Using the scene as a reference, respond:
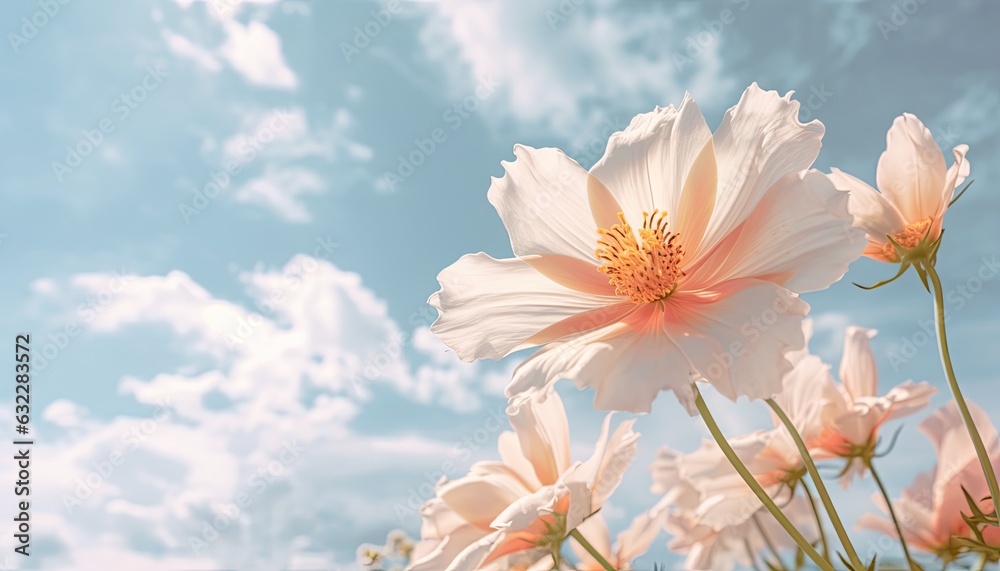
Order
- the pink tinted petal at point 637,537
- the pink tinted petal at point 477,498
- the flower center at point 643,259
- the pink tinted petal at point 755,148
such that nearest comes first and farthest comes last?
the pink tinted petal at point 755,148 → the flower center at point 643,259 → the pink tinted petal at point 477,498 → the pink tinted petal at point 637,537

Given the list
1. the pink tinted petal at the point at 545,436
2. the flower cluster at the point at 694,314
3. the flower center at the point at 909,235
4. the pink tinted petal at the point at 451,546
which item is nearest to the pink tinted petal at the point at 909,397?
the flower cluster at the point at 694,314

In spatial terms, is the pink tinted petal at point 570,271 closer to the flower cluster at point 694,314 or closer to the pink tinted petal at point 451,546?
the flower cluster at point 694,314

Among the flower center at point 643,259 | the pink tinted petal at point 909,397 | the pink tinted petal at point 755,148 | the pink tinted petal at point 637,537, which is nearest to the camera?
the pink tinted petal at point 755,148

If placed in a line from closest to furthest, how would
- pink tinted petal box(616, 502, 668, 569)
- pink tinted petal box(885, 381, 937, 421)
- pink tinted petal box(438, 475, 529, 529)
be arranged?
pink tinted petal box(438, 475, 529, 529), pink tinted petal box(885, 381, 937, 421), pink tinted petal box(616, 502, 668, 569)

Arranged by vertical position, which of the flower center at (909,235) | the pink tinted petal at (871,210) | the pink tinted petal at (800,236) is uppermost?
the pink tinted petal at (871,210)

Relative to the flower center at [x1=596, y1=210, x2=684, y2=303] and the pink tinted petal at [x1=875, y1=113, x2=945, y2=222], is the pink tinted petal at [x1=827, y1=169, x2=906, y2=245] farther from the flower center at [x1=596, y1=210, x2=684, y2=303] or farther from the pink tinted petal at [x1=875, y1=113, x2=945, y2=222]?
the flower center at [x1=596, y1=210, x2=684, y2=303]

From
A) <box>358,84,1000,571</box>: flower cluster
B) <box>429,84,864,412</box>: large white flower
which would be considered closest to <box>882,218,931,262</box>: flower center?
<box>358,84,1000,571</box>: flower cluster

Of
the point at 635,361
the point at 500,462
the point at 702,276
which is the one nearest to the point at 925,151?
the point at 702,276
